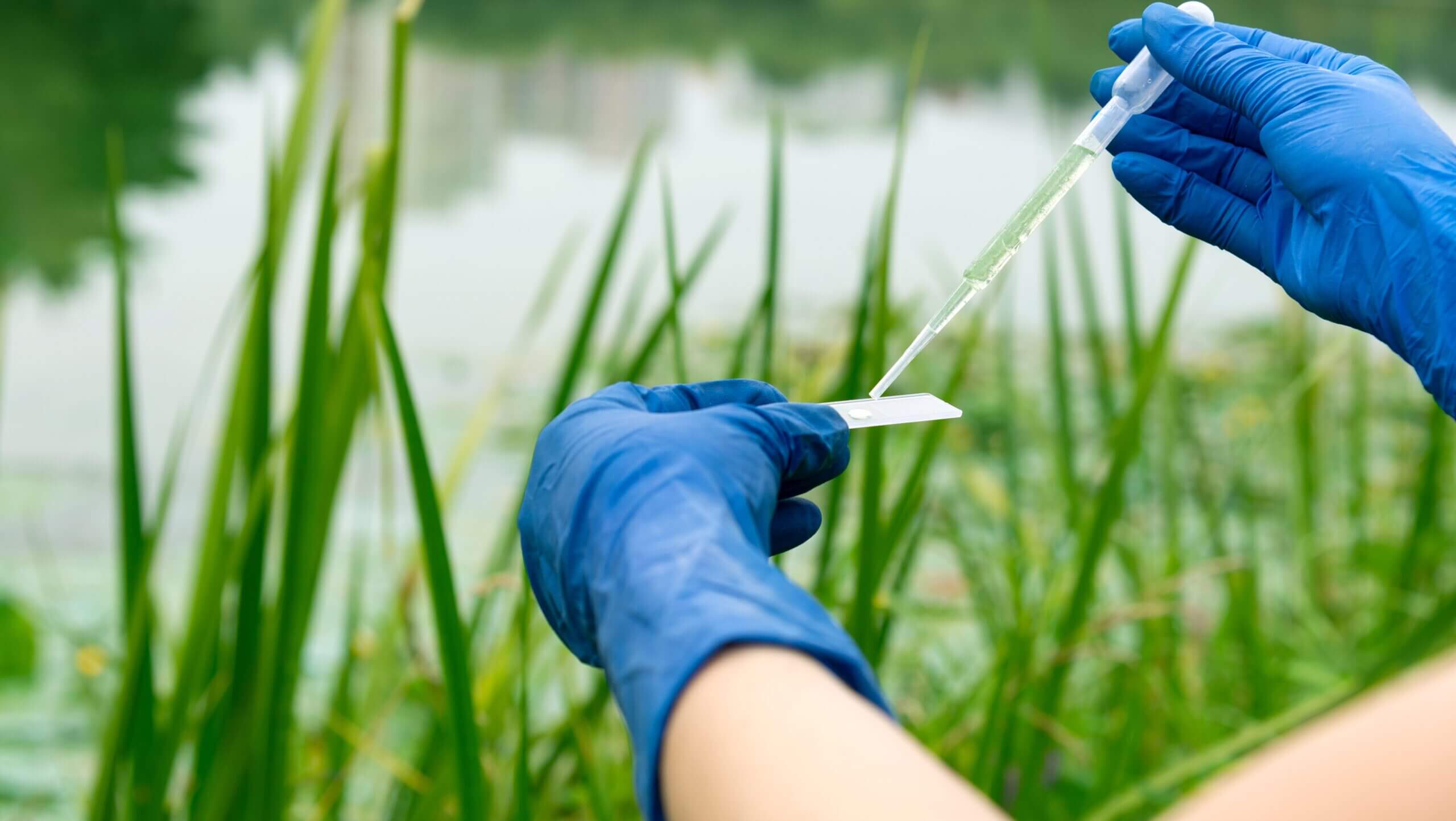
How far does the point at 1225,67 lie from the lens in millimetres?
748

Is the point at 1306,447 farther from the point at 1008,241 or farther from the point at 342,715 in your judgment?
the point at 342,715

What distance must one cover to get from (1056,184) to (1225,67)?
0.14 meters

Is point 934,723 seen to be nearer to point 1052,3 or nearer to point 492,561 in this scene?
point 492,561

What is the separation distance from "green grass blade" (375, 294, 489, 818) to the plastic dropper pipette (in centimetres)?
28

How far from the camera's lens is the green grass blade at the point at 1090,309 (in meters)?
1.30

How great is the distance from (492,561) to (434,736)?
0.56 feet

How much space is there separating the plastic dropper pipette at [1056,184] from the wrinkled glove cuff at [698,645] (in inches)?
10.5

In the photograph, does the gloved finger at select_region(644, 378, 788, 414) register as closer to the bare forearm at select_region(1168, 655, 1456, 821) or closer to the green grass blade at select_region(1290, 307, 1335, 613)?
the bare forearm at select_region(1168, 655, 1456, 821)

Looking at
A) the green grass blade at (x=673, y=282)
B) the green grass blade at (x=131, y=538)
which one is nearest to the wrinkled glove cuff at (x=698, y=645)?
the green grass blade at (x=673, y=282)

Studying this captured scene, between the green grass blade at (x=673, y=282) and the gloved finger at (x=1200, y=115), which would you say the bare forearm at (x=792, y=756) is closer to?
the green grass blade at (x=673, y=282)

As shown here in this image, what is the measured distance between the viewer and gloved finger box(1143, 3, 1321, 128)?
74 centimetres

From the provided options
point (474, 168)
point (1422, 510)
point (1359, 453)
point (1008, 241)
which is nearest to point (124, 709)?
point (1008, 241)

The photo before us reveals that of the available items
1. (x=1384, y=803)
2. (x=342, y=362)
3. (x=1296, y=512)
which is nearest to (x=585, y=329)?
(x=342, y=362)

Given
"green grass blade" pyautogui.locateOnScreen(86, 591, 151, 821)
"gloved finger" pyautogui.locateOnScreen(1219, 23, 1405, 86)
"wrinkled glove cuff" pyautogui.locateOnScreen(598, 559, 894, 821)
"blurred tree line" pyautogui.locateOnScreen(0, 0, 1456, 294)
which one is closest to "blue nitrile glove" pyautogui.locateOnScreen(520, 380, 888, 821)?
"wrinkled glove cuff" pyautogui.locateOnScreen(598, 559, 894, 821)
